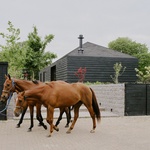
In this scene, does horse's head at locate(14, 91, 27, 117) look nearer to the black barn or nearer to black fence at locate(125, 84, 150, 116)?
black fence at locate(125, 84, 150, 116)

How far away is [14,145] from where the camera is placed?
234 inches

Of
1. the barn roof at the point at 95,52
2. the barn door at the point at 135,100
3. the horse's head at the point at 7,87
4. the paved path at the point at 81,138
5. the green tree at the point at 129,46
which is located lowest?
the paved path at the point at 81,138

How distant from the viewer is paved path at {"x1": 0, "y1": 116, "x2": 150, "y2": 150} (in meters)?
5.82

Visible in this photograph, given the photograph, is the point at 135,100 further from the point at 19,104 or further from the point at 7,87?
the point at 19,104

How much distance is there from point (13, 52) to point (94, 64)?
9.58 metres

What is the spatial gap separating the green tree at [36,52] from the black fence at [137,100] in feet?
56.4

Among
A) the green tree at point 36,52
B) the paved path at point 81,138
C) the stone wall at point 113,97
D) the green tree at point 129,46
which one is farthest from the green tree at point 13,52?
the green tree at point 129,46

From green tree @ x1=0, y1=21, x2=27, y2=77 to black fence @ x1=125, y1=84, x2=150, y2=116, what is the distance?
16.3m

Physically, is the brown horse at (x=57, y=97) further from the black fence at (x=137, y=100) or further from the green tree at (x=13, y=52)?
the green tree at (x=13, y=52)

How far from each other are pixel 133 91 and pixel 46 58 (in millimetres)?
17852

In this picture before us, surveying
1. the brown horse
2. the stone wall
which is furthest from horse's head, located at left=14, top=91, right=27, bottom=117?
the stone wall

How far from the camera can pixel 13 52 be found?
27.1 m

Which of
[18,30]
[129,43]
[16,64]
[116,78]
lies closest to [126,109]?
[116,78]

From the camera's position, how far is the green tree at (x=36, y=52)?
88.7 ft
